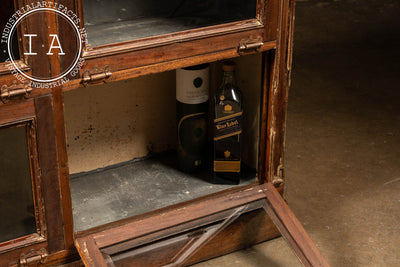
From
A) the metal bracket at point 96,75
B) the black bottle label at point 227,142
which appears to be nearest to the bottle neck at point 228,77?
the black bottle label at point 227,142

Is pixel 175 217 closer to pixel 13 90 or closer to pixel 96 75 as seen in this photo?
pixel 96 75

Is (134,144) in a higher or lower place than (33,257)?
higher

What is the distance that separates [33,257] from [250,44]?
0.88m

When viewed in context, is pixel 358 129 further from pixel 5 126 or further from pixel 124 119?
pixel 5 126

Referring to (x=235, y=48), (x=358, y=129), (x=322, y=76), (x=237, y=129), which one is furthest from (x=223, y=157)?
(x=322, y=76)

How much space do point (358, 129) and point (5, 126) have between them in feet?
6.51

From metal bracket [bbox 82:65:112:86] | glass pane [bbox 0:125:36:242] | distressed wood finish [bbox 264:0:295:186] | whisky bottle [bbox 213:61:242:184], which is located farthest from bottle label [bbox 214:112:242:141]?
glass pane [bbox 0:125:36:242]

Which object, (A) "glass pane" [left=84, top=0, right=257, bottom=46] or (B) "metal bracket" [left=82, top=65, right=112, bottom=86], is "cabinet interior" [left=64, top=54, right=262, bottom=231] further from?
(B) "metal bracket" [left=82, top=65, right=112, bottom=86]

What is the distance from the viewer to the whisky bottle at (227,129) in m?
2.15

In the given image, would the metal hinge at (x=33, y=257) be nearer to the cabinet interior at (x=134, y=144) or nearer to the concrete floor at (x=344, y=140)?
the cabinet interior at (x=134, y=144)

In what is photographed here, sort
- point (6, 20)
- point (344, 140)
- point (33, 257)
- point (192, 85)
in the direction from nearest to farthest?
point (6, 20), point (33, 257), point (192, 85), point (344, 140)

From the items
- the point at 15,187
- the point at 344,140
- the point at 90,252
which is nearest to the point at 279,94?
the point at 90,252

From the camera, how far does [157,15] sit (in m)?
1.99

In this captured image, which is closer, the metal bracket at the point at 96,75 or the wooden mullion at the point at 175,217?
the metal bracket at the point at 96,75
